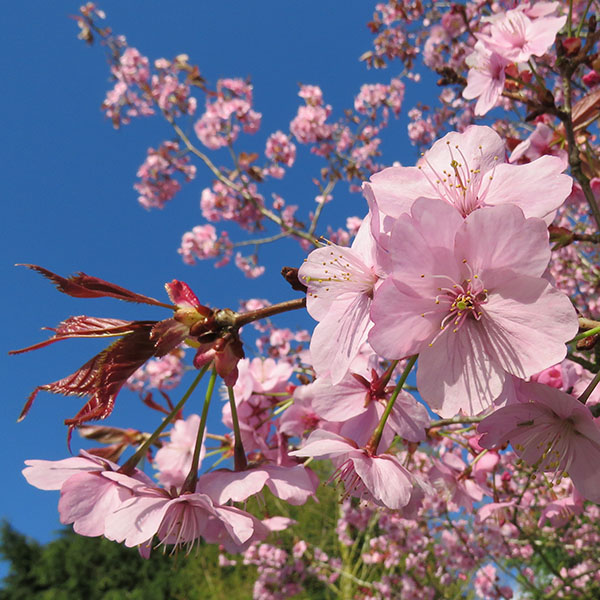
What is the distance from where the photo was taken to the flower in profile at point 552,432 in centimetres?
72

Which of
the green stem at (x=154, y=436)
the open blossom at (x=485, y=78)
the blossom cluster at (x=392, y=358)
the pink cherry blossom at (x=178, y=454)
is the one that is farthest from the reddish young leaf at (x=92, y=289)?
the open blossom at (x=485, y=78)

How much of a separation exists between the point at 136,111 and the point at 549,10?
5.49 m

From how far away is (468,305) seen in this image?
0.69 m

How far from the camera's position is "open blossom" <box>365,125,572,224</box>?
67cm

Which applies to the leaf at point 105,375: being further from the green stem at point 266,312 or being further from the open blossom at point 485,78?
the open blossom at point 485,78

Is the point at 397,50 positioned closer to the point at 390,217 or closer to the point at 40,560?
the point at 390,217

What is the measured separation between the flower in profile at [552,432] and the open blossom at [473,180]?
11.0 inches

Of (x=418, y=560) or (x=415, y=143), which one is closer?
(x=418, y=560)

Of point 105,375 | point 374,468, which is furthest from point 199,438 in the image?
point 374,468

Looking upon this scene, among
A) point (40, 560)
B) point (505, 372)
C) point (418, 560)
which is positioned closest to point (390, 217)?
point (505, 372)

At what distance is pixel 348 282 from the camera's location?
2.66ft

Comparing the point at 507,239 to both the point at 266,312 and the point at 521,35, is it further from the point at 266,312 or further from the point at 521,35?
the point at 521,35

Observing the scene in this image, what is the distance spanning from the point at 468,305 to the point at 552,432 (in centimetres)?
29

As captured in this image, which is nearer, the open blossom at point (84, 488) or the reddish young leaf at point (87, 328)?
the reddish young leaf at point (87, 328)
